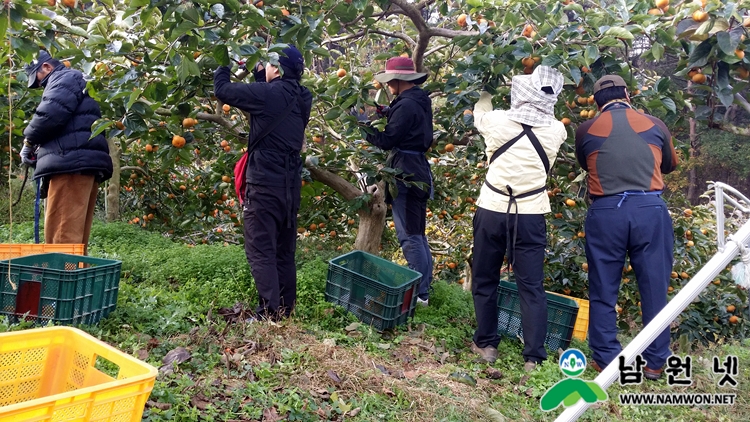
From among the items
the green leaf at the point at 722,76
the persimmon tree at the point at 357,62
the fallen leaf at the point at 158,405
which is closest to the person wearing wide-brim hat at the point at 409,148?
the persimmon tree at the point at 357,62

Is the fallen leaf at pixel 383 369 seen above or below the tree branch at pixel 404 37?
below

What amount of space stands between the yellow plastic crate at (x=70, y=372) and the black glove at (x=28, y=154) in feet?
9.07

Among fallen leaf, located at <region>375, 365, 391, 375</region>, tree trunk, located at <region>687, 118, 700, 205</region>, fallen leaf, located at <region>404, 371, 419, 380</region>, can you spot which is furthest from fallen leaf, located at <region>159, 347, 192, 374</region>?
tree trunk, located at <region>687, 118, 700, 205</region>

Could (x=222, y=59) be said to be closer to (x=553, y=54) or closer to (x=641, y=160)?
(x=553, y=54)

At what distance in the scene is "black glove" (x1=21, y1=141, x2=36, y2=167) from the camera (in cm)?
409

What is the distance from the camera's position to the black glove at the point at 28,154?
4090 millimetres

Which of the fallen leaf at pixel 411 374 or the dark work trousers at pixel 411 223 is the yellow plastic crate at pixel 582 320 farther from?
the fallen leaf at pixel 411 374

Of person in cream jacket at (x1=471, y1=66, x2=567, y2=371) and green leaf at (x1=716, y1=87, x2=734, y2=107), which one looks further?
person in cream jacket at (x1=471, y1=66, x2=567, y2=371)

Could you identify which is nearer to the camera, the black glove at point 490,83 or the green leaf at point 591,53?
the green leaf at point 591,53

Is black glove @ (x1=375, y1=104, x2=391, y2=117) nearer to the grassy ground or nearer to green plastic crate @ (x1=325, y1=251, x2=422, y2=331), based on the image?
green plastic crate @ (x1=325, y1=251, x2=422, y2=331)

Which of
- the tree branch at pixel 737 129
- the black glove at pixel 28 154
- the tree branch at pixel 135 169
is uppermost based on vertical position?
the tree branch at pixel 737 129

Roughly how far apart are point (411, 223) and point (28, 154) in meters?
Answer: 2.72

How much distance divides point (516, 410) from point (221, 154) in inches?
130

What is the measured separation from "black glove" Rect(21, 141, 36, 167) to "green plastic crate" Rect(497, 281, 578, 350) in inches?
130
